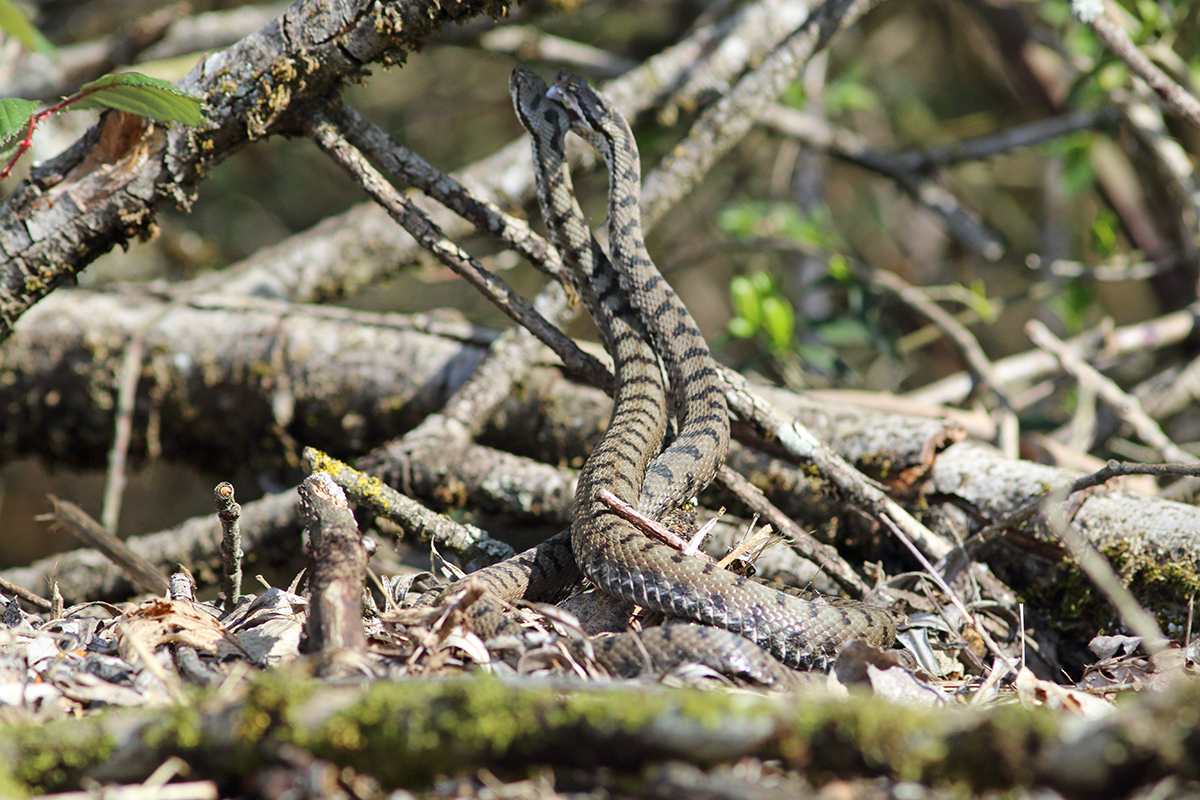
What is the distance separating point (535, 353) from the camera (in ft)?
16.0

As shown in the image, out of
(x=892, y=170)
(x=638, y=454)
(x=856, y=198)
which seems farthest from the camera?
(x=856, y=198)

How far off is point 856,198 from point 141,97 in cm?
964

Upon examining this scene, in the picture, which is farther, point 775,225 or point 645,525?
point 775,225

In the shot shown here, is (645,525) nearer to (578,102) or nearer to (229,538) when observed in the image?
(229,538)

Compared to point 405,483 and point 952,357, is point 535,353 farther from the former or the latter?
point 952,357

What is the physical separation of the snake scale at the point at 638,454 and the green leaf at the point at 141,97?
166cm

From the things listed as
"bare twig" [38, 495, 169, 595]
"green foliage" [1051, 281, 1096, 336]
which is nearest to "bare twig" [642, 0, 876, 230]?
"green foliage" [1051, 281, 1096, 336]

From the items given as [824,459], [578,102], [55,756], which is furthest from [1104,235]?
[55,756]

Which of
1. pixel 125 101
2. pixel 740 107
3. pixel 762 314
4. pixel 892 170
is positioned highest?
pixel 892 170

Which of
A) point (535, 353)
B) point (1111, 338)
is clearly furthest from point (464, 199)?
point (1111, 338)

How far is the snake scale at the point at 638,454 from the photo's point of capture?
3086mm

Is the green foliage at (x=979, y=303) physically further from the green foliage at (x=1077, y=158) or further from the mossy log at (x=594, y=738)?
the mossy log at (x=594, y=738)

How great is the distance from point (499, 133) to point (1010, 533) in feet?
32.9

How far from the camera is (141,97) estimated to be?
9.90 feet
